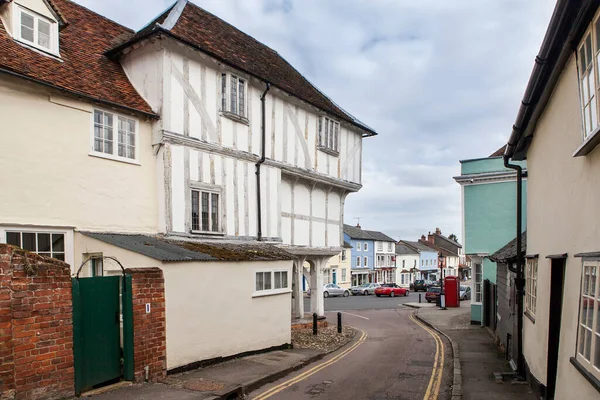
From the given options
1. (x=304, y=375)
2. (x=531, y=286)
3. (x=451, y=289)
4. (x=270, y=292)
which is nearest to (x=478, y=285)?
(x=451, y=289)

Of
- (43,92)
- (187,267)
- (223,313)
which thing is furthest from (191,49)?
(223,313)

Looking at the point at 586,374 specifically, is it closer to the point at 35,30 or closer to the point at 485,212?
the point at 35,30

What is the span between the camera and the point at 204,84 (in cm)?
1389

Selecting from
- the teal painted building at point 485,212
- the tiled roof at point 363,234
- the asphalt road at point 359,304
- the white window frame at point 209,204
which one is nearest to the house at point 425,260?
the tiled roof at point 363,234

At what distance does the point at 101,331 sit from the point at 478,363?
32.3 feet

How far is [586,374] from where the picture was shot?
16.3ft

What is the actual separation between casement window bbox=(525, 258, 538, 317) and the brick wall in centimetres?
862

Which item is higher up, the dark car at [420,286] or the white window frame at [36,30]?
the white window frame at [36,30]

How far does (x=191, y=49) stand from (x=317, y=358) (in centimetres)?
965

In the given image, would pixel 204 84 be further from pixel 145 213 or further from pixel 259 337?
pixel 259 337

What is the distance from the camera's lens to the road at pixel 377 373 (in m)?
9.57

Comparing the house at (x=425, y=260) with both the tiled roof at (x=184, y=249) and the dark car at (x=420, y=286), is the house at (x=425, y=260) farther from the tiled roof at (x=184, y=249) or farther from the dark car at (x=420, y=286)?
the tiled roof at (x=184, y=249)

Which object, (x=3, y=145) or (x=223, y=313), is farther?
(x=223, y=313)

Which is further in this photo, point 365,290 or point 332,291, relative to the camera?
point 365,290
